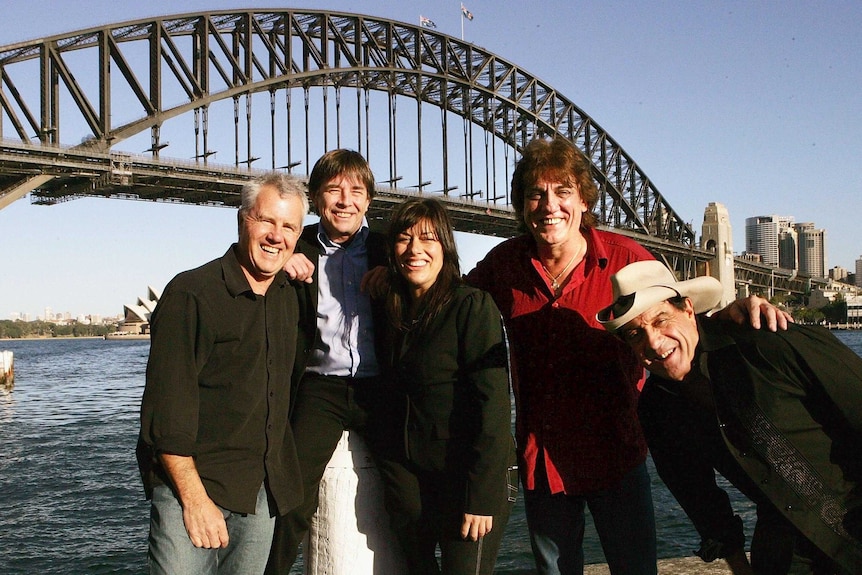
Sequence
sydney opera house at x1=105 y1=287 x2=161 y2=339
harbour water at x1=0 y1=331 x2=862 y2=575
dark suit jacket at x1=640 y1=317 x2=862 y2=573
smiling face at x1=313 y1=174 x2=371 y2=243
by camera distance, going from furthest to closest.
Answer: sydney opera house at x1=105 y1=287 x2=161 y2=339
harbour water at x1=0 y1=331 x2=862 y2=575
smiling face at x1=313 y1=174 x2=371 y2=243
dark suit jacket at x1=640 y1=317 x2=862 y2=573

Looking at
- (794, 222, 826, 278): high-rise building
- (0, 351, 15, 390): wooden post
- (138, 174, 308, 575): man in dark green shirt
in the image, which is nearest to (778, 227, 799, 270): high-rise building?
(794, 222, 826, 278): high-rise building

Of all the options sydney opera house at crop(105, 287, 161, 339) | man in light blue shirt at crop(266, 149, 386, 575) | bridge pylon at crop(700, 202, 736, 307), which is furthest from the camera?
sydney opera house at crop(105, 287, 161, 339)

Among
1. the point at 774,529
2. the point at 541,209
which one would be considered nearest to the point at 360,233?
the point at 541,209

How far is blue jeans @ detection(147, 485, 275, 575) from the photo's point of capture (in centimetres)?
246

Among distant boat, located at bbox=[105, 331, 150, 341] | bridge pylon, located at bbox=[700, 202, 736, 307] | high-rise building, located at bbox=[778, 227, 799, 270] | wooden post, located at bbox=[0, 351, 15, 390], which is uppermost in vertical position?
high-rise building, located at bbox=[778, 227, 799, 270]

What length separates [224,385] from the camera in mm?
2574

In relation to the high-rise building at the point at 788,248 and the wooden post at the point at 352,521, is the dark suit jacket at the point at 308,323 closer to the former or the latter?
the wooden post at the point at 352,521

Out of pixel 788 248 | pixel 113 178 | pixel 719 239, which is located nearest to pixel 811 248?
pixel 788 248

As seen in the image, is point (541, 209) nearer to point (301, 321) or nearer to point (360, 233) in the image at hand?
point (360, 233)

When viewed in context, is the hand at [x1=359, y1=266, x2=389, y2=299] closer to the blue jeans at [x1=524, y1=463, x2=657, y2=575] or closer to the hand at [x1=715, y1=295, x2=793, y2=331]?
the blue jeans at [x1=524, y1=463, x2=657, y2=575]

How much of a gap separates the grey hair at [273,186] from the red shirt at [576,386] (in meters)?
0.84

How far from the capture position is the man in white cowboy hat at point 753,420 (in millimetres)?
2229

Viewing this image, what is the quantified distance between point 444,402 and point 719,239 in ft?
201

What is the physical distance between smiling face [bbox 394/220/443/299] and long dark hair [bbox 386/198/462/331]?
0.05 ft
